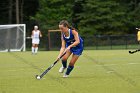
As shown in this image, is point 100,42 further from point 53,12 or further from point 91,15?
point 53,12

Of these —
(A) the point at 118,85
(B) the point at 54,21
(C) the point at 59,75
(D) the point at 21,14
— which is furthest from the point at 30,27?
(A) the point at 118,85

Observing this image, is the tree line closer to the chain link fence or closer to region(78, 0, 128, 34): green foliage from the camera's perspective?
region(78, 0, 128, 34): green foliage

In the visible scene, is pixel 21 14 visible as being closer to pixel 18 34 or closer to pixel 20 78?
pixel 18 34

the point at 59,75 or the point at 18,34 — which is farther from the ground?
the point at 59,75

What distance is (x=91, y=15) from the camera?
5659cm

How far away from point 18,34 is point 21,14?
2417 centimetres

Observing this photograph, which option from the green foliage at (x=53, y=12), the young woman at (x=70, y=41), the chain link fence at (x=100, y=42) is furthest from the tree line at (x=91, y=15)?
the young woman at (x=70, y=41)

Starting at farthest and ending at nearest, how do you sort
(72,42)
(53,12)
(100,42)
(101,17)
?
(53,12), (101,17), (100,42), (72,42)

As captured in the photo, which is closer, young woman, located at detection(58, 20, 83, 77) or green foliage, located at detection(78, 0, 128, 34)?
young woman, located at detection(58, 20, 83, 77)

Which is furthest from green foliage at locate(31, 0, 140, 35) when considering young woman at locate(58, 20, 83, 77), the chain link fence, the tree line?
young woman at locate(58, 20, 83, 77)

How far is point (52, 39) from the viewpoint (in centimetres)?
3925

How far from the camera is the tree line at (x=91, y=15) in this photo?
56.0 metres

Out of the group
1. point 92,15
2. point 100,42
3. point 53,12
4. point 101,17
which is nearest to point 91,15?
point 92,15

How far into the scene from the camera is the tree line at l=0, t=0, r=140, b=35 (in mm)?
56000
